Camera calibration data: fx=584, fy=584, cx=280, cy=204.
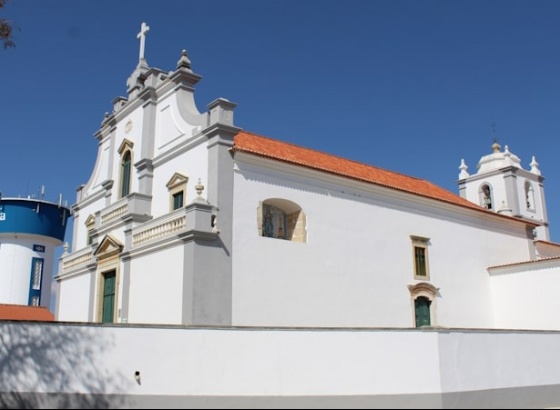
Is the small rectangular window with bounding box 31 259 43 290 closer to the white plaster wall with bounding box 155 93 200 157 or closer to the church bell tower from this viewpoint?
the white plaster wall with bounding box 155 93 200 157

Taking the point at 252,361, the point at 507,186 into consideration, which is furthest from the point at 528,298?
the point at 252,361

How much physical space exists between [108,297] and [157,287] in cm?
389

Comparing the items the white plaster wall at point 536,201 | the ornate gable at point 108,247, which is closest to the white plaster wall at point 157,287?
the ornate gable at point 108,247

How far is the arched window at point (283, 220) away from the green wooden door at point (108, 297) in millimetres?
5570

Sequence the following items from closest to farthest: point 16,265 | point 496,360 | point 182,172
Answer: point 496,360 → point 182,172 → point 16,265

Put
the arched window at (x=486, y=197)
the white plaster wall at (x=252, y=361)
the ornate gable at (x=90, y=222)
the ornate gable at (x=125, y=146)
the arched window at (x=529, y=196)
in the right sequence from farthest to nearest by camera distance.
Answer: the arched window at (x=529, y=196) < the arched window at (x=486, y=197) < the ornate gable at (x=90, y=222) < the ornate gable at (x=125, y=146) < the white plaster wall at (x=252, y=361)

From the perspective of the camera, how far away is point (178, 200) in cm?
1783

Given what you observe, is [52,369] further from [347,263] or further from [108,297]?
[347,263]

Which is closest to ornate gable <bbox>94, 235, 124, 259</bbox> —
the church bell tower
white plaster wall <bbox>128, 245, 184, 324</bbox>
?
white plaster wall <bbox>128, 245, 184, 324</bbox>

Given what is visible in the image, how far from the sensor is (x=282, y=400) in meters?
10.8

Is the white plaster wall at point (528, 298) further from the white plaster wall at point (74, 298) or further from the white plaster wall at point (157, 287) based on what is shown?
the white plaster wall at point (74, 298)

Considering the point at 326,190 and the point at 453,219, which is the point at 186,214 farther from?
the point at 453,219

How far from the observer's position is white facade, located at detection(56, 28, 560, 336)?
15.9 m

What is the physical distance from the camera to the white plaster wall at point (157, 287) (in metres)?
15.5
